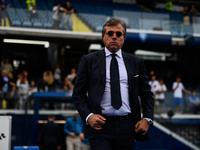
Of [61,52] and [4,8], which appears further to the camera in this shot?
[61,52]

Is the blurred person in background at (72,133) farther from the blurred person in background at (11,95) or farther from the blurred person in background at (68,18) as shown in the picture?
the blurred person in background at (68,18)

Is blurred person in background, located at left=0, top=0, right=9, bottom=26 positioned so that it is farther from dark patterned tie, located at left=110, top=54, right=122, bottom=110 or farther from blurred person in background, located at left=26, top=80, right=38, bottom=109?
dark patterned tie, located at left=110, top=54, right=122, bottom=110

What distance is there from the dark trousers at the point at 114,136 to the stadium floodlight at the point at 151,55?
1662cm

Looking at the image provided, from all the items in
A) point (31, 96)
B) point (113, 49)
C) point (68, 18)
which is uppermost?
point (68, 18)

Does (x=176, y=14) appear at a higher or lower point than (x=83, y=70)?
higher

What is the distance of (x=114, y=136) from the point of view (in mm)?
2479

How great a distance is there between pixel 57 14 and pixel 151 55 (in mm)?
7424

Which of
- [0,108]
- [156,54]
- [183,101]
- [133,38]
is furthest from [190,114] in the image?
[0,108]

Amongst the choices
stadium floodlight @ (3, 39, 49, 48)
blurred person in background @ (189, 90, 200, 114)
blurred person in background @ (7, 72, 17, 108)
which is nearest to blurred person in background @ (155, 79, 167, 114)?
blurred person in background @ (189, 90, 200, 114)

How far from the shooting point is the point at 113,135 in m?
2.48

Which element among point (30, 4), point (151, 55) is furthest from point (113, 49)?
point (151, 55)

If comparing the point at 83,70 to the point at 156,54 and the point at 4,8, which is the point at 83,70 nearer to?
the point at 4,8

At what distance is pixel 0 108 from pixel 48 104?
222 centimetres

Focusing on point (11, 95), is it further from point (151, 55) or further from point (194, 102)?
point (151, 55)
